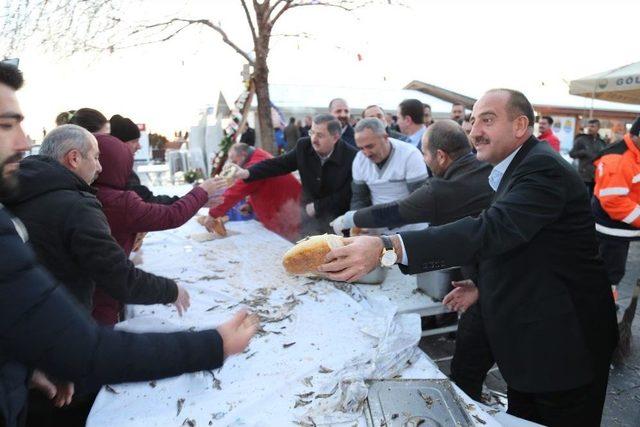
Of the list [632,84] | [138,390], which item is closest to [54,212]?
[138,390]

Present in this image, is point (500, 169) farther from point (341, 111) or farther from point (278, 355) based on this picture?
point (341, 111)

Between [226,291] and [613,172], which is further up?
[613,172]

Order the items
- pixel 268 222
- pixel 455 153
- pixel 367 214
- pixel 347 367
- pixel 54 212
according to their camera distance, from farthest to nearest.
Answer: pixel 268 222
pixel 367 214
pixel 455 153
pixel 347 367
pixel 54 212

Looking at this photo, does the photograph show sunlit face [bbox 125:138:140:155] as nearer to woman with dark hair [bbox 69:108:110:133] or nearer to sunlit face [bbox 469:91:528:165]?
woman with dark hair [bbox 69:108:110:133]

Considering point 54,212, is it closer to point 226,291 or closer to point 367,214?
point 226,291

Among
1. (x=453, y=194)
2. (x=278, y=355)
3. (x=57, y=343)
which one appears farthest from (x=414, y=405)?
(x=453, y=194)

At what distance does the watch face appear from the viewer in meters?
1.52

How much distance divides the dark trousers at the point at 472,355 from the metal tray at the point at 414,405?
0.78 metres

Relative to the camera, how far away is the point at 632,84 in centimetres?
600

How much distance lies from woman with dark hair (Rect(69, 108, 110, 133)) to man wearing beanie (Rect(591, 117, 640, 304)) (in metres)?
3.99

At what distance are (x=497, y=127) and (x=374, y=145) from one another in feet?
5.44

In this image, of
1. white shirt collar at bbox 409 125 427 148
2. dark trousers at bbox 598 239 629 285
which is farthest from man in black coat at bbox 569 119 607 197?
white shirt collar at bbox 409 125 427 148

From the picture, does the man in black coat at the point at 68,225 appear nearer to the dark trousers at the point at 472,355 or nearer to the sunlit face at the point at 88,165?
the sunlit face at the point at 88,165

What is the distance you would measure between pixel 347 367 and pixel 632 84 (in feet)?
21.6
